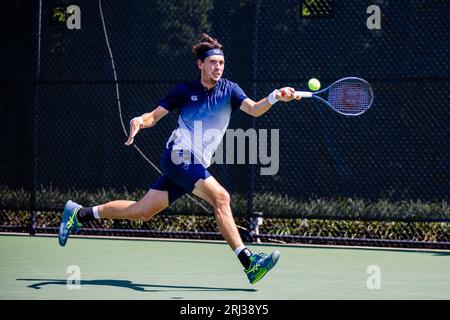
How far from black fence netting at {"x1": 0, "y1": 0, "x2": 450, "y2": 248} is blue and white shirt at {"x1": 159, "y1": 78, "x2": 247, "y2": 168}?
2528 mm

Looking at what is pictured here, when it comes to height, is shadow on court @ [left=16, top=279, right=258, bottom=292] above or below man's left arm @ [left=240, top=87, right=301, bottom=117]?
below

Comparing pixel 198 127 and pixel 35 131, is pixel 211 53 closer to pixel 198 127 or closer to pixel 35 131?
pixel 198 127

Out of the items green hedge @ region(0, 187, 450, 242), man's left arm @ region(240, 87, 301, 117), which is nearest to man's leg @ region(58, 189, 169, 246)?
man's left arm @ region(240, 87, 301, 117)

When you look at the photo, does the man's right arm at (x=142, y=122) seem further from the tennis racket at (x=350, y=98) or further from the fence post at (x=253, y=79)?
the fence post at (x=253, y=79)

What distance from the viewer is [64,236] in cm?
795

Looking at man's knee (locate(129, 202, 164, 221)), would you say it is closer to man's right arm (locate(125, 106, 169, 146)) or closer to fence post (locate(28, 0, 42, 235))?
man's right arm (locate(125, 106, 169, 146))

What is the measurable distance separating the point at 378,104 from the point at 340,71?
0.55 m

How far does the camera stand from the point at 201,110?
733cm

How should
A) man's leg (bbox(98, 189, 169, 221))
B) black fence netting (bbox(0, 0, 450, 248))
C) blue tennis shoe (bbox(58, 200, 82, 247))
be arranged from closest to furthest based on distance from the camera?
man's leg (bbox(98, 189, 169, 221)) < blue tennis shoe (bbox(58, 200, 82, 247)) < black fence netting (bbox(0, 0, 450, 248))

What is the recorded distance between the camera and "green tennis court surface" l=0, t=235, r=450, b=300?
656cm

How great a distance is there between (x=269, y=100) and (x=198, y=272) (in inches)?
62.3

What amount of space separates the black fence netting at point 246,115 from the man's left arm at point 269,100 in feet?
8.48

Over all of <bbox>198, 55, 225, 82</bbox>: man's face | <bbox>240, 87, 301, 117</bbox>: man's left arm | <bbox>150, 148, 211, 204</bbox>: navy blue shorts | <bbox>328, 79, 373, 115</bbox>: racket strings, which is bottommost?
<bbox>150, 148, 211, 204</bbox>: navy blue shorts

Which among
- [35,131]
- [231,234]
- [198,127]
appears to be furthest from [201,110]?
[35,131]
